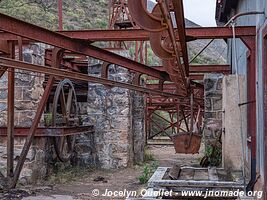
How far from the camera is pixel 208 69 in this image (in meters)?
10.3

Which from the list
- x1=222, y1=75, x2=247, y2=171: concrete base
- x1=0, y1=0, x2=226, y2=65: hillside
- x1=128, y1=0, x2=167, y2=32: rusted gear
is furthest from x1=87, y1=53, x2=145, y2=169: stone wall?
x1=0, y1=0, x2=226, y2=65: hillside

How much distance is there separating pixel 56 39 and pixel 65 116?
15.3 ft

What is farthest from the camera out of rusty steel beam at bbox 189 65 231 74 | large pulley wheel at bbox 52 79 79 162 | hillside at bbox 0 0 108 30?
hillside at bbox 0 0 108 30

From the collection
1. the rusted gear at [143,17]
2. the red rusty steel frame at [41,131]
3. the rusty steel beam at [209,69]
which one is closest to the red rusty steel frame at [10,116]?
the red rusty steel frame at [41,131]

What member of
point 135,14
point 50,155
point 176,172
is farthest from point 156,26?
point 50,155

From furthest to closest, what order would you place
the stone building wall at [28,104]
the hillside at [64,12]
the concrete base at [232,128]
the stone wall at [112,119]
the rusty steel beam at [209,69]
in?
1. the hillside at [64,12]
2. the stone wall at [112,119]
3. the rusty steel beam at [209,69]
4. the stone building wall at [28,104]
5. the concrete base at [232,128]

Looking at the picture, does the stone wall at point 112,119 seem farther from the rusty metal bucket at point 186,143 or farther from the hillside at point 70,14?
the hillside at point 70,14

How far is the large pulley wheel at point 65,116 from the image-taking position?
902 centimetres

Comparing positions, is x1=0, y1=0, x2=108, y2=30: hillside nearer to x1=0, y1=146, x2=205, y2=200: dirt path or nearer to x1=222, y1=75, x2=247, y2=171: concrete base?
x1=0, y1=146, x2=205, y2=200: dirt path

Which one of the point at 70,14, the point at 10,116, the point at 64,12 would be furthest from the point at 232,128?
the point at 64,12

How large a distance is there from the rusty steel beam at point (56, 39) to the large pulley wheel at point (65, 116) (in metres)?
2.57

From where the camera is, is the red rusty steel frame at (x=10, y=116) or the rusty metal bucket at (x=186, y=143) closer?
the red rusty steel frame at (x=10, y=116)

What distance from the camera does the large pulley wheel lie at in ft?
29.6

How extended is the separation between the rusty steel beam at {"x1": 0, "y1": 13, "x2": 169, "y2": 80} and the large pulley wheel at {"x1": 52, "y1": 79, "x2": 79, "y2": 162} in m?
2.57
